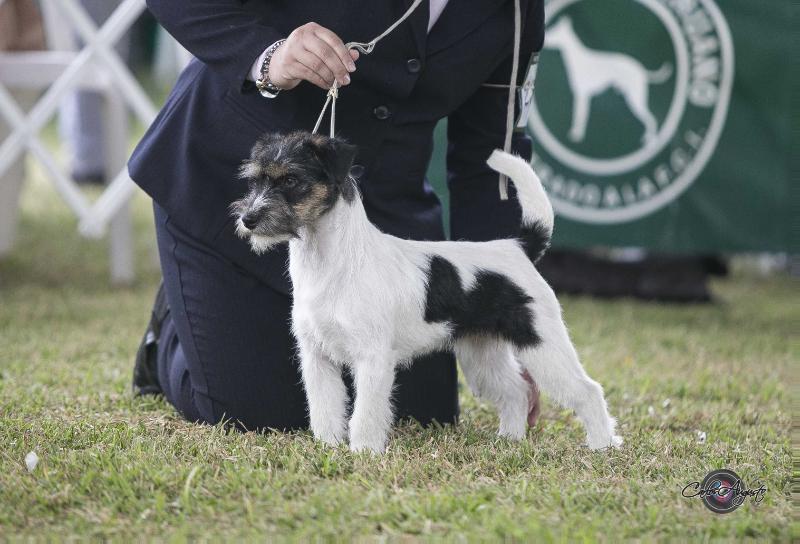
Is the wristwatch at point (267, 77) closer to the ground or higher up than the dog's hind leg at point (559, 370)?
higher up

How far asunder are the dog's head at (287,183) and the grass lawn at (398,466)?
0.58 meters

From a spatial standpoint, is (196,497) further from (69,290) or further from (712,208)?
(712,208)

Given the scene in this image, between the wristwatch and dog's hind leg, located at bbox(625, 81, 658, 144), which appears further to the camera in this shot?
dog's hind leg, located at bbox(625, 81, 658, 144)

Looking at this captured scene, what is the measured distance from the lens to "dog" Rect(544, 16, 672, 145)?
5398mm

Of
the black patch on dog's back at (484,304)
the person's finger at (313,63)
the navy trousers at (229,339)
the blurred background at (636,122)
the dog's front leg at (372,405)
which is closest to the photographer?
the person's finger at (313,63)

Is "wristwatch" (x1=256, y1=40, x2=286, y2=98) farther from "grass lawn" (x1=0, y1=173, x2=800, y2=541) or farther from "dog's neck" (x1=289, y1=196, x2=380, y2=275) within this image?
"grass lawn" (x1=0, y1=173, x2=800, y2=541)

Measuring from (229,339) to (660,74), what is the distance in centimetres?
328

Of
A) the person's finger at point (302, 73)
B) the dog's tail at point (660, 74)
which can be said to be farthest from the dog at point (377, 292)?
the dog's tail at point (660, 74)

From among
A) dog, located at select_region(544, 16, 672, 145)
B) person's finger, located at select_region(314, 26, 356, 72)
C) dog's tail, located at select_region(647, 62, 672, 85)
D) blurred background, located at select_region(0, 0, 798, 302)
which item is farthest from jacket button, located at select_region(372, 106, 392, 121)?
dog's tail, located at select_region(647, 62, 672, 85)

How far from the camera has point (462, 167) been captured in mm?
3117

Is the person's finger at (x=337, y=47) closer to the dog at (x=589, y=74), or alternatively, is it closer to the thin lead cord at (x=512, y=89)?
the thin lead cord at (x=512, y=89)

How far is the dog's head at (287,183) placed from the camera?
2.25 meters

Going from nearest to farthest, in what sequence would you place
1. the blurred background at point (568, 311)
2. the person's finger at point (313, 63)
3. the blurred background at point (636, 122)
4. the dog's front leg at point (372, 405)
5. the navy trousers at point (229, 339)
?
the blurred background at point (568, 311), the person's finger at point (313, 63), the dog's front leg at point (372, 405), the navy trousers at point (229, 339), the blurred background at point (636, 122)

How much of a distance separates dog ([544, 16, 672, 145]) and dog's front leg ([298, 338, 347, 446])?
10.4ft
